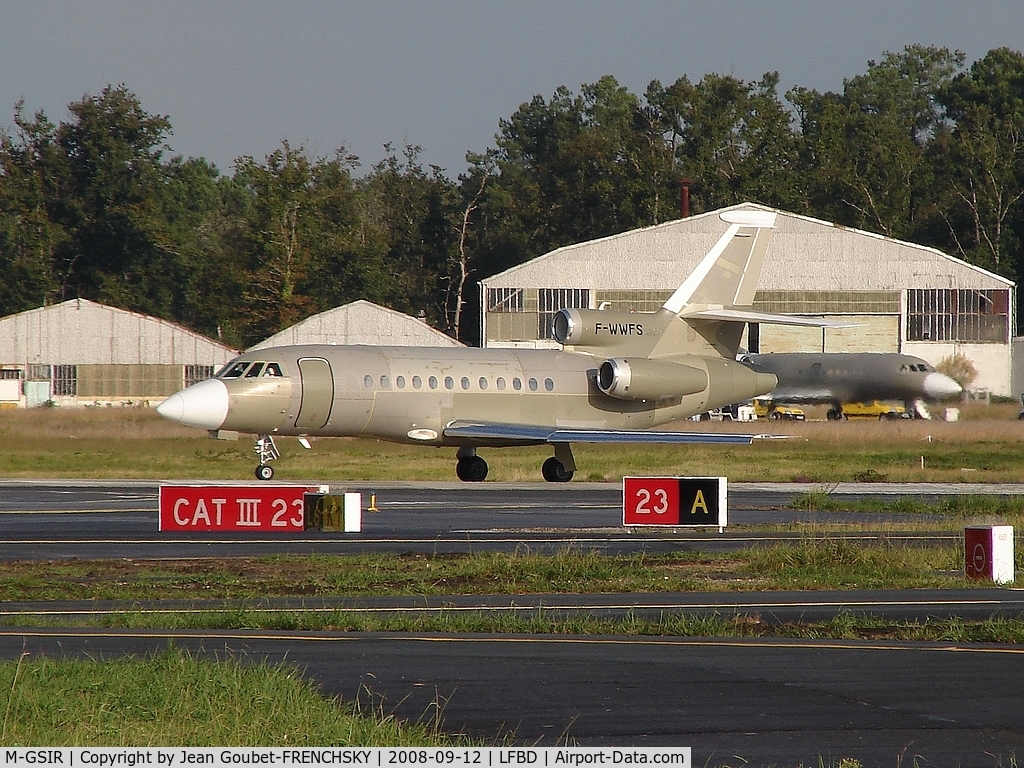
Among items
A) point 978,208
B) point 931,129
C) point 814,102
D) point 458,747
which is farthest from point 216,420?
point 931,129

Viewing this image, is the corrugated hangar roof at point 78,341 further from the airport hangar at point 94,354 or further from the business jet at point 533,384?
the business jet at point 533,384

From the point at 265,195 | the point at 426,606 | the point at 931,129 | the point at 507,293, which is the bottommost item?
the point at 426,606

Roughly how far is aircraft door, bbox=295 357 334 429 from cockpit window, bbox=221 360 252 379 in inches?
52.1

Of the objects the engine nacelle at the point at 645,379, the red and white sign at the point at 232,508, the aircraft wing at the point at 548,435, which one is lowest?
the red and white sign at the point at 232,508

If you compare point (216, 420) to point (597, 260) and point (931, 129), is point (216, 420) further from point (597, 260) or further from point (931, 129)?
point (931, 129)

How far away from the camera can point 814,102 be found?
12075 centimetres

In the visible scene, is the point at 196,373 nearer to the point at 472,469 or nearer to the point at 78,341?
the point at 78,341

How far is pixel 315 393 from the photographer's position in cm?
3494

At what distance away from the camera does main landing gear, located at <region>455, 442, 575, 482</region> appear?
38.2 meters

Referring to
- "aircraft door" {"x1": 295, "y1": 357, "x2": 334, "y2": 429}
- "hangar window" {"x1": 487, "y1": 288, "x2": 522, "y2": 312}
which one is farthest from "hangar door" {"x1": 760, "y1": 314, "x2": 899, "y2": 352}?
"aircraft door" {"x1": 295, "y1": 357, "x2": 334, "y2": 429}

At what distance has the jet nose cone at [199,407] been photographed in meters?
34.2

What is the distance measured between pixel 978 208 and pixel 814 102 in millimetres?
25222

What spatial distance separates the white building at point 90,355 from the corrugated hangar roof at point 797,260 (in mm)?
21070

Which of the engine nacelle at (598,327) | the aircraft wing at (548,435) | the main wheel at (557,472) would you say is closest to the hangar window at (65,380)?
the engine nacelle at (598,327)
